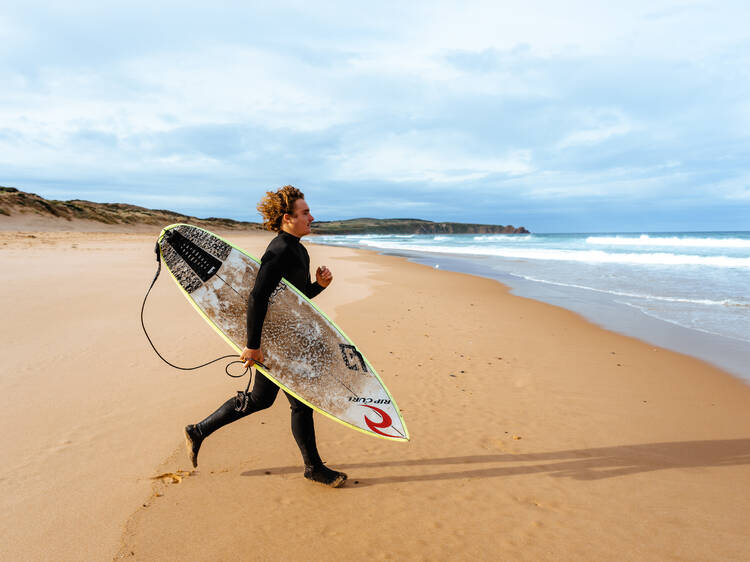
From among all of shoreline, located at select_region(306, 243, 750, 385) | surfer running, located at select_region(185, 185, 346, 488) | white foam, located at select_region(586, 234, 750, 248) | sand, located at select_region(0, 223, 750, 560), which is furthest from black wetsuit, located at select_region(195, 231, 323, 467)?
white foam, located at select_region(586, 234, 750, 248)

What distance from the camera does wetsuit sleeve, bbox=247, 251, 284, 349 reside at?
8.06ft

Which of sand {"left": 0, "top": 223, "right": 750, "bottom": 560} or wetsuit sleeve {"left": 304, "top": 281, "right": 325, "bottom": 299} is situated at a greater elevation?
wetsuit sleeve {"left": 304, "top": 281, "right": 325, "bottom": 299}

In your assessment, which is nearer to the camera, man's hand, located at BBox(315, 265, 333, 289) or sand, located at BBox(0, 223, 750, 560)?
sand, located at BBox(0, 223, 750, 560)

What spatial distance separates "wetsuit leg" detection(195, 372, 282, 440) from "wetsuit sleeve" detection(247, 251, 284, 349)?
12.7 inches

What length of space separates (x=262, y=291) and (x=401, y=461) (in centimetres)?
166

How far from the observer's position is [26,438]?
3.18 meters

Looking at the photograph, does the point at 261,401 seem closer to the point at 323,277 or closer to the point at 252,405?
the point at 252,405

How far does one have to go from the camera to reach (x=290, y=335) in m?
2.86

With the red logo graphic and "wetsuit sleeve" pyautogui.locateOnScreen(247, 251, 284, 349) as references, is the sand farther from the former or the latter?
"wetsuit sleeve" pyautogui.locateOnScreen(247, 251, 284, 349)

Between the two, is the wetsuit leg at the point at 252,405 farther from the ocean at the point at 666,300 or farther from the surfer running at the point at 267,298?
the ocean at the point at 666,300

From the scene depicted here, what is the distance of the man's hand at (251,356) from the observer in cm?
251

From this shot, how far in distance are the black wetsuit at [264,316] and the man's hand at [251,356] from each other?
0.03 metres

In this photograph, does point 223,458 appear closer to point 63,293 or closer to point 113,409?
point 113,409

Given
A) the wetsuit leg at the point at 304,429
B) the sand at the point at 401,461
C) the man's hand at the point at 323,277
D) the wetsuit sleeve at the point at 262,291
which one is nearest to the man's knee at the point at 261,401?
the wetsuit leg at the point at 304,429
